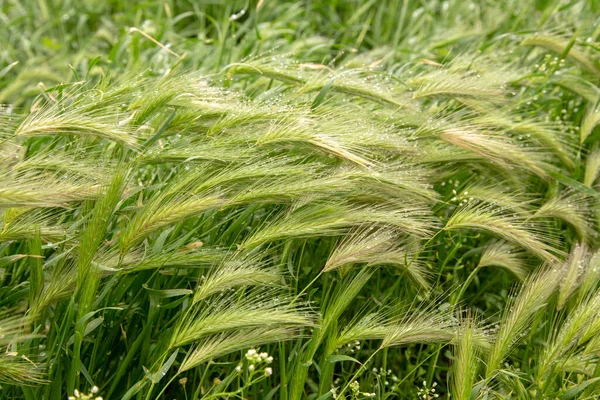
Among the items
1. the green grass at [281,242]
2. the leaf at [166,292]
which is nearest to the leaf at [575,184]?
the green grass at [281,242]

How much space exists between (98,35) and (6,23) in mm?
681

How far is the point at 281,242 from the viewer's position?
2441 mm

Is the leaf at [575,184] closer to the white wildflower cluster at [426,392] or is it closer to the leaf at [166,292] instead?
the white wildflower cluster at [426,392]

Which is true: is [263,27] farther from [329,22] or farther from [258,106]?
[258,106]

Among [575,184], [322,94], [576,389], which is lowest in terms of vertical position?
[576,389]

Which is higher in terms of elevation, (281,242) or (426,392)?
(281,242)

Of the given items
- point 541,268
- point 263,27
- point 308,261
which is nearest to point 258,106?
point 308,261

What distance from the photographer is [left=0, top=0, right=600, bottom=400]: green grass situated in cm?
Answer: 203

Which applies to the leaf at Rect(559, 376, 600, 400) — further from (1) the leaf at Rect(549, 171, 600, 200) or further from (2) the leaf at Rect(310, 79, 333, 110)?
(2) the leaf at Rect(310, 79, 333, 110)

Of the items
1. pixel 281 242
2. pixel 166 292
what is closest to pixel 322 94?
pixel 281 242

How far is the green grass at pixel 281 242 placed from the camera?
2.03 metres

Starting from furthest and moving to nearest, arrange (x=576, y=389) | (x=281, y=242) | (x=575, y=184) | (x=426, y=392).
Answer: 1. (x=575, y=184)
2. (x=281, y=242)
3. (x=426, y=392)
4. (x=576, y=389)

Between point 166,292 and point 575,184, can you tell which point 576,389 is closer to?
point 575,184

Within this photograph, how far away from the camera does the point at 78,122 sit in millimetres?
2025
